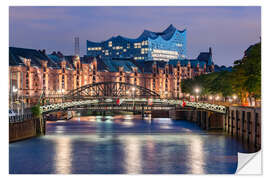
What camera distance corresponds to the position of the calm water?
37781 mm

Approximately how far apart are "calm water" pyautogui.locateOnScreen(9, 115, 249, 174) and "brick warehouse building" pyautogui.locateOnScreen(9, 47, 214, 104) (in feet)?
123

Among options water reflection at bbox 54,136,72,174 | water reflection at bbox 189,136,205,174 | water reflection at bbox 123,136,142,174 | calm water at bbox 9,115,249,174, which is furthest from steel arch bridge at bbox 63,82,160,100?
water reflection at bbox 189,136,205,174

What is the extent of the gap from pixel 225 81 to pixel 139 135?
23.6 meters

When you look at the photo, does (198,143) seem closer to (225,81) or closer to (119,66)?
(225,81)

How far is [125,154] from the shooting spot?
46.0 meters

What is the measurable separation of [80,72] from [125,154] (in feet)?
293

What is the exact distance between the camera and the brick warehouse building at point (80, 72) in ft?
369

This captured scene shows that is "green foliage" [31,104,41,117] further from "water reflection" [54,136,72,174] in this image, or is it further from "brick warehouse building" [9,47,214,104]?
"brick warehouse building" [9,47,214,104]

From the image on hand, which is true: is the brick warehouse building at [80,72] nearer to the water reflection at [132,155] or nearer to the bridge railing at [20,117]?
the bridge railing at [20,117]

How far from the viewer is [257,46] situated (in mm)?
54156
